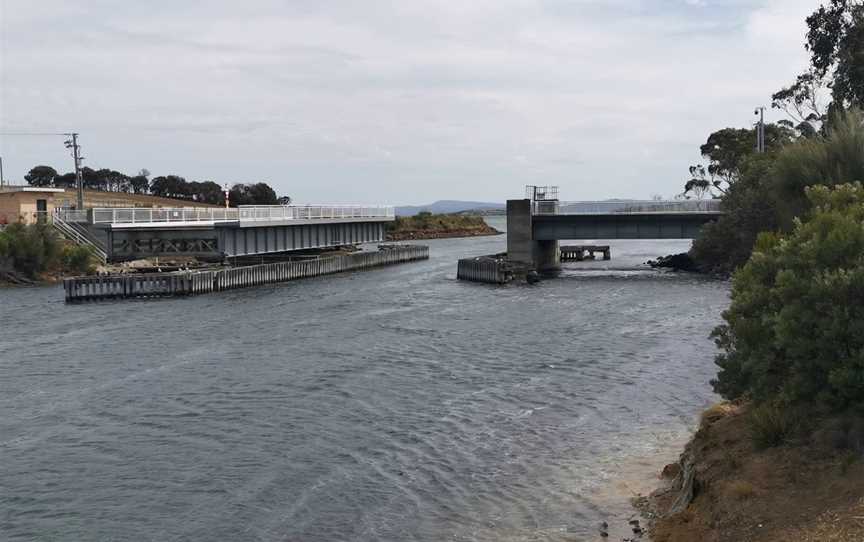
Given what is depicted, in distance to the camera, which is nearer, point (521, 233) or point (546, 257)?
point (521, 233)

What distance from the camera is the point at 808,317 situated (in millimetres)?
14789

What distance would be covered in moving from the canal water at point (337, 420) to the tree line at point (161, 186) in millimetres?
103143

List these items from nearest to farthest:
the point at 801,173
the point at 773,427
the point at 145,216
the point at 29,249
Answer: the point at 773,427 → the point at 801,173 → the point at 145,216 → the point at 29,249

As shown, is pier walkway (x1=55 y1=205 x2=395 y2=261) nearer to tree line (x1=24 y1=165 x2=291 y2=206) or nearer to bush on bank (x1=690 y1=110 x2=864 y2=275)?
bush on bank (x1=690 y1=110 x2=864 y2=275)

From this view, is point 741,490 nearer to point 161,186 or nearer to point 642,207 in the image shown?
point 642,207

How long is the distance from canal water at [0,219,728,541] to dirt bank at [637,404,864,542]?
1711mm

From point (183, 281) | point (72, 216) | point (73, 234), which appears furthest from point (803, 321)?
point (72, 216)

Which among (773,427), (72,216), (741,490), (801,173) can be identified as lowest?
(741,490)

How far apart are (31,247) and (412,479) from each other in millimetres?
52262

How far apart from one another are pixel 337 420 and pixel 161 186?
455ft

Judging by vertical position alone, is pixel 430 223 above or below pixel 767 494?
above

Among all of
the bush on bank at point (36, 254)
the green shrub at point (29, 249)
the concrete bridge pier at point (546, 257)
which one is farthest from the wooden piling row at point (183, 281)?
the concrete bridge pier at point (546, 257)

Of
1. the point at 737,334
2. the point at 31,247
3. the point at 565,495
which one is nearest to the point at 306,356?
the point at 565,495

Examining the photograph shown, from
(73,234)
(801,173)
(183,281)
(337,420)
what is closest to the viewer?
(337,420)
